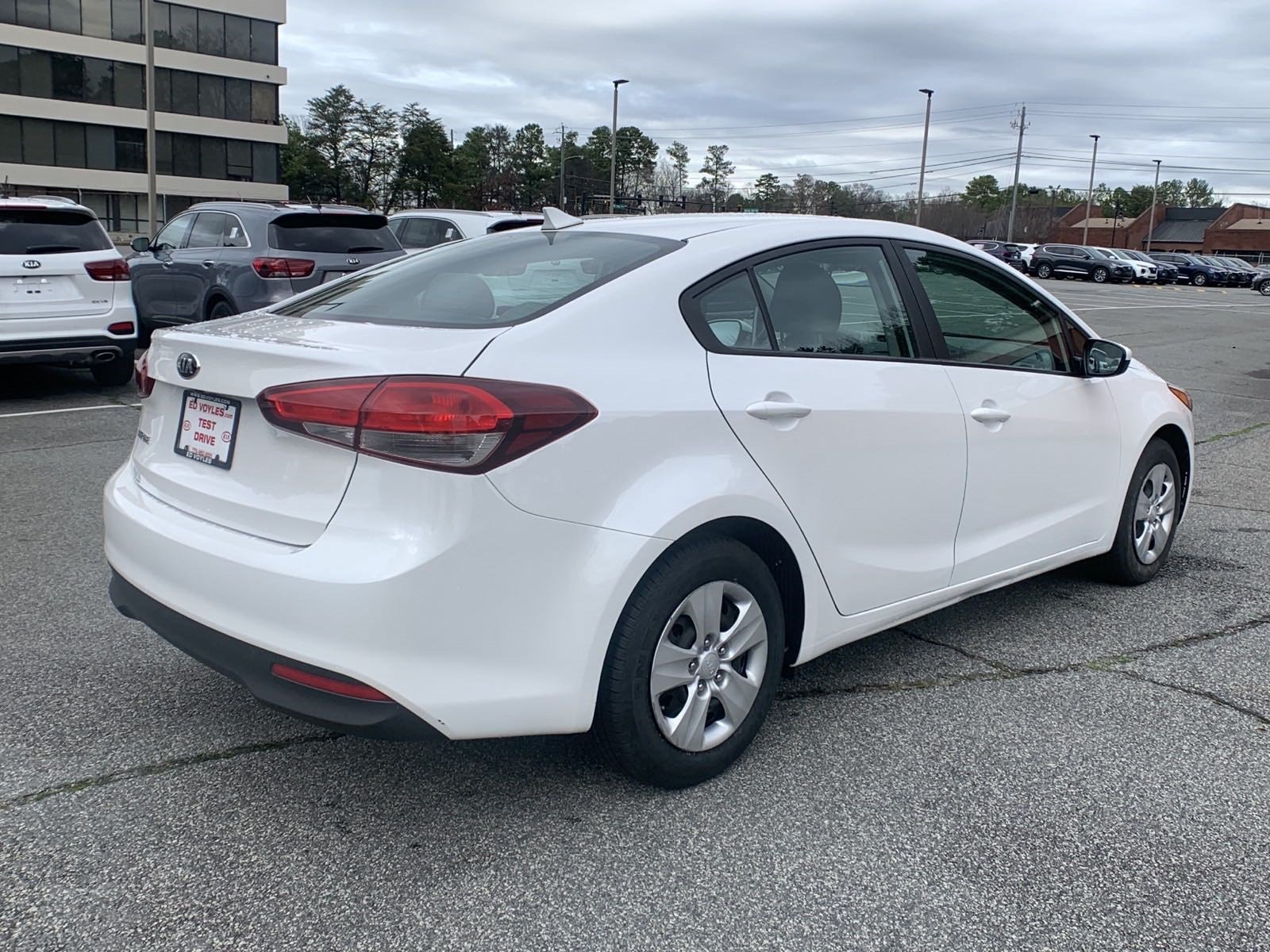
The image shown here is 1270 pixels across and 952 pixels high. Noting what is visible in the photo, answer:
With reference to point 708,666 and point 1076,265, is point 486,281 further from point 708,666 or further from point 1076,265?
point 1076,265

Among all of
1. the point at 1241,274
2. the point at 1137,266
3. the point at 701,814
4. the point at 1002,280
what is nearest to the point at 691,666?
the point at 701,814

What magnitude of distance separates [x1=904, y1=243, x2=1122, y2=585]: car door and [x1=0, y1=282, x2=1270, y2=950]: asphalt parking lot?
1.49 feet

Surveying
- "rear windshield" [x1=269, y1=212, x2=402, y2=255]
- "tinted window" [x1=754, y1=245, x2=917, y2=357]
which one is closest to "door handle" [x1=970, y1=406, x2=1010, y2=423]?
"tinted window" [x1=754, y1=245, x2=917, y2=357]

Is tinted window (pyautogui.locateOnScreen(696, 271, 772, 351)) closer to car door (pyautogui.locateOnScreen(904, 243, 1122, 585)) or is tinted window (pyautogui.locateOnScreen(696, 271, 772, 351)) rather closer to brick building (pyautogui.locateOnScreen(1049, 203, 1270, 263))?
car door (pyautogui.locateOnScreen(904, 243, 1122, 585))

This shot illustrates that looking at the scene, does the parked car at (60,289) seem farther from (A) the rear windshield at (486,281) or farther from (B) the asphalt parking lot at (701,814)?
(A) the rear windshield at (486,281)

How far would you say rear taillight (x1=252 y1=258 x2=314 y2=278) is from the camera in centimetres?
1045

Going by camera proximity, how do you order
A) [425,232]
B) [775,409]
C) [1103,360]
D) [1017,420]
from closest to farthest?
[775,409] → [1017,420] → [1103,360] → [425,232]

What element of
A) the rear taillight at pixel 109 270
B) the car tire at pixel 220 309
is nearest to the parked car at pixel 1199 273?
the car tire at pixel 220 309

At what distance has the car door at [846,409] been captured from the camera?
321 centimetres

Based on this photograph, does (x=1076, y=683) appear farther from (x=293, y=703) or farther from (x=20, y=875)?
(x=20, y=875)

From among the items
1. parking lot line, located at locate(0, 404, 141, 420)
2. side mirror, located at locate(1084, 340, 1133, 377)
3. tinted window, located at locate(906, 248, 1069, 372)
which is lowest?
parking lot line, located at locate(0, 404, 141, 420)

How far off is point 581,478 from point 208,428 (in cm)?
107

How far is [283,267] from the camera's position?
34.4ft

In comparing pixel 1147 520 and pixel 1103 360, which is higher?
pixel 1103 360
